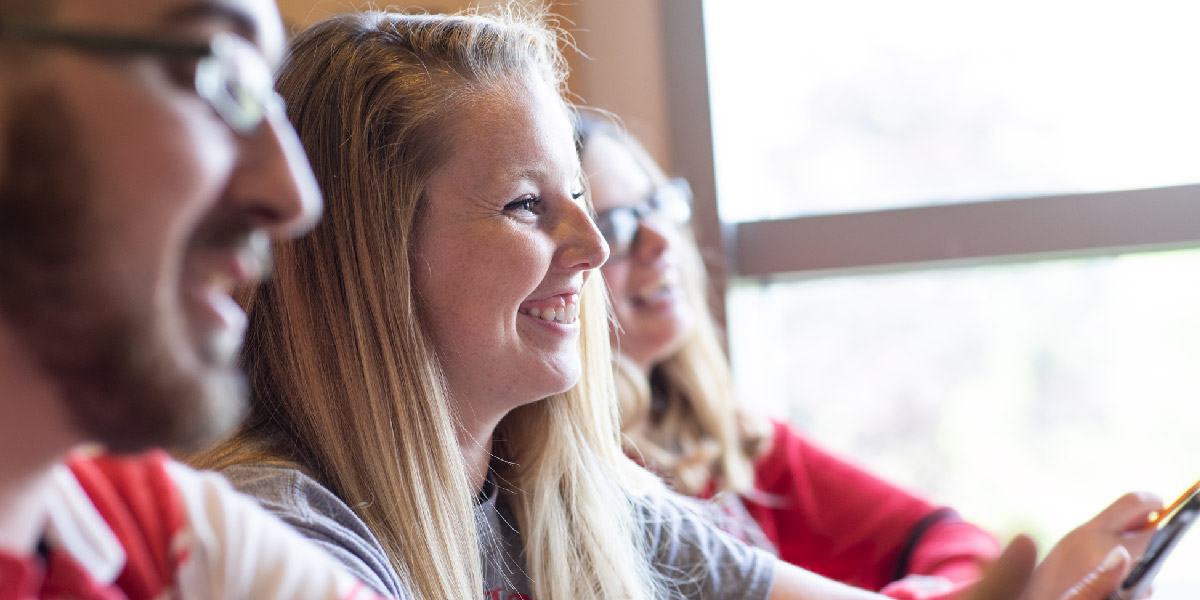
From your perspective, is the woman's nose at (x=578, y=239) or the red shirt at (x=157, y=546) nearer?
the red shirt at (x=157, y=546)

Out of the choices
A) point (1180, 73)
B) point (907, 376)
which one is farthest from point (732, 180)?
point (1180, 73)

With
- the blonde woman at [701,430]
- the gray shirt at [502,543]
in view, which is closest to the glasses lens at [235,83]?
the gray shirt at [502,543]

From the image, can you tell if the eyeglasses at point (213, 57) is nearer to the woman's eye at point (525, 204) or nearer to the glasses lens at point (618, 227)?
the woman's eye at point (525, 204)

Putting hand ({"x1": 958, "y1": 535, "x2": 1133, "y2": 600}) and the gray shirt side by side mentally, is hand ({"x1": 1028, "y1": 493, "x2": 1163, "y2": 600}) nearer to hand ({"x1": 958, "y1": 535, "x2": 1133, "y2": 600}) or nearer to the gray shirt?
hand ({"x1": 958, "y1": 535, "x2": 1133, "y2": 600})

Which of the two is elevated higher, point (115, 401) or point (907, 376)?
point (115, 401)

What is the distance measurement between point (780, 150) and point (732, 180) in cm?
12

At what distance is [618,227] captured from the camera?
1782 mm

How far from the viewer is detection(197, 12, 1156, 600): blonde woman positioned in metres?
1.04

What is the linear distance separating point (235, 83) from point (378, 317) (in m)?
0.50

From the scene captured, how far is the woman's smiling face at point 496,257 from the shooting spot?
1.12m

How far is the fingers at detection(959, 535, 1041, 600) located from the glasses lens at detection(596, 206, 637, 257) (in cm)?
91

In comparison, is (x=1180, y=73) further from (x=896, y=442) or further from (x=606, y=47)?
(x=606, y=47)

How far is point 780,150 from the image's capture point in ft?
6.98

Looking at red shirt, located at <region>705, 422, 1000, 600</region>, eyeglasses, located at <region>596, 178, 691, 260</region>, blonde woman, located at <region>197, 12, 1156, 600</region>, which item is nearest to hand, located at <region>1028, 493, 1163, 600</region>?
blonde woman, located at <region>197, 12, 1156, 600</region>
